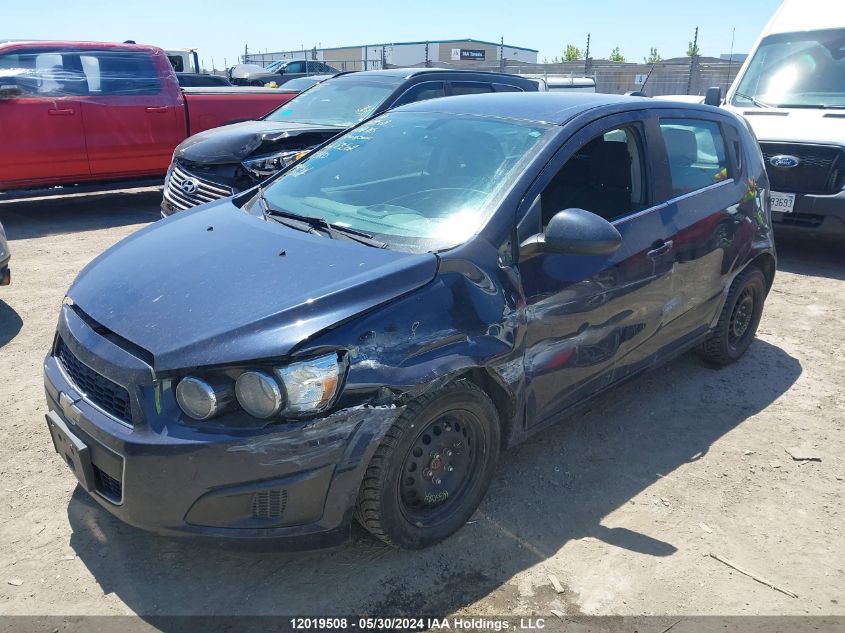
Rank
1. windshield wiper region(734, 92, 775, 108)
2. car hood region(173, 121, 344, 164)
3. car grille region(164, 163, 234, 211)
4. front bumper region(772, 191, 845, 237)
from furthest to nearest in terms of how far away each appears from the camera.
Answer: windshield wiper region(734, 92, 775, 108) < front bumper region(772, 191, 845, 237) < car hood region(173, 121, 344, 164) < car grille region(164, 163, 234, 211)

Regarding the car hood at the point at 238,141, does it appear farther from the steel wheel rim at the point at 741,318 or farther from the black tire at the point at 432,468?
the black tire at the point at 432,468

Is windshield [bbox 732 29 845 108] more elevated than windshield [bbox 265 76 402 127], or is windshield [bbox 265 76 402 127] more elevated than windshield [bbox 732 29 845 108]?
windshield [bbox 732 29 845 108]

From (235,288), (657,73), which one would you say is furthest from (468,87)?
(657,73)

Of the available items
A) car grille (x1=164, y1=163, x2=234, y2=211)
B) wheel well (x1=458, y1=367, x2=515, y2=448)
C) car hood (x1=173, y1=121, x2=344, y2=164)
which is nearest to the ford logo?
car hood (x1=173, y1=121, x2=344, y2=164)

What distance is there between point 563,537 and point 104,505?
5.91 ft

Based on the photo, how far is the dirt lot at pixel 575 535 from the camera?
264 centimetres

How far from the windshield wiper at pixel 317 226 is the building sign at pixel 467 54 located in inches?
1654

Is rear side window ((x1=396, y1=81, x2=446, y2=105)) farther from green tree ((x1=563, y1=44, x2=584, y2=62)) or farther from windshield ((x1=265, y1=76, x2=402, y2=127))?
green tree ((x1=563, y1=44, x2=584, y2=62))

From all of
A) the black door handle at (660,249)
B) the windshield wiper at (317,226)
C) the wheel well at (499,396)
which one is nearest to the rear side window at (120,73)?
the windshield wiper at (317,226)

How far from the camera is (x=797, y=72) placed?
7.83 meters

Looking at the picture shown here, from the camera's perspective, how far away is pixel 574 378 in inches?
130

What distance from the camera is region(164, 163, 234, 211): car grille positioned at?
6.25 m

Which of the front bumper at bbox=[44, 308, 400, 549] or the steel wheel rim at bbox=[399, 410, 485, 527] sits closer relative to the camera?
the front bumper at bbox=[44, 308, 400, 549]

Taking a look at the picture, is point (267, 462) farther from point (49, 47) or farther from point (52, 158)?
point (49, 47)
